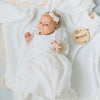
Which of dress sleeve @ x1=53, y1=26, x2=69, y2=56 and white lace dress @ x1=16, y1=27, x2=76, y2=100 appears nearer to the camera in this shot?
white lace dress @ x1=16, y1=27, x2=76, y2=100

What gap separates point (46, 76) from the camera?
114cm

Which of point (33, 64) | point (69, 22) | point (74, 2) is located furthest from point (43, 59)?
point (74, 2)

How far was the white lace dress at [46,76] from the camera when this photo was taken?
1125mm

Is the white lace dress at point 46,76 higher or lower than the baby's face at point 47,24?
lower

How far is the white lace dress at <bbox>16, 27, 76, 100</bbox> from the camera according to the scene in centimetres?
112

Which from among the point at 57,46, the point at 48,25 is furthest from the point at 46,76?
the point at 48,25

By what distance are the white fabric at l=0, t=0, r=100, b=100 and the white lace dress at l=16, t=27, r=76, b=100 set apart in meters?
0.11

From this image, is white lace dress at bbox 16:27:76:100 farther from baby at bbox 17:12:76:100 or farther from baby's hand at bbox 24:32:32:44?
baby's hand at bbox 24:32:32:44

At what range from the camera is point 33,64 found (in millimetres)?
1176

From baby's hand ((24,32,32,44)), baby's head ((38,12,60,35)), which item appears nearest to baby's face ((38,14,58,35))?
baby's head ((38,12,60,35))

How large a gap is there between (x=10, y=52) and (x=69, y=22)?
460mm

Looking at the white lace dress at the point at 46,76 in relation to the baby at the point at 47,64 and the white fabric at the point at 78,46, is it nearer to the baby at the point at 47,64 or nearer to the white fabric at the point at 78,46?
the baby at the point at 47,64

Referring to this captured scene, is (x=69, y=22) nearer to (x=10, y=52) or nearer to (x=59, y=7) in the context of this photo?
(x=59, y=7)

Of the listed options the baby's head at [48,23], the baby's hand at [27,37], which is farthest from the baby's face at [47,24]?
the baby's hand at [27,37]
